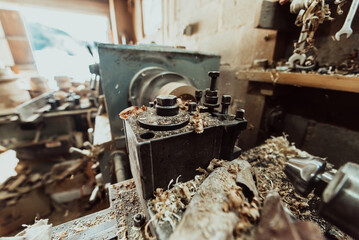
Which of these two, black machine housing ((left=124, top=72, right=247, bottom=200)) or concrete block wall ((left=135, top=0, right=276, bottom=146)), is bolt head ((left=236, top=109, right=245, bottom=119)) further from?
concrete block wall ((left=135, top=0, right=276, bottom=146))

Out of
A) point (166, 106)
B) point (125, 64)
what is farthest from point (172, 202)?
point (125, 64)

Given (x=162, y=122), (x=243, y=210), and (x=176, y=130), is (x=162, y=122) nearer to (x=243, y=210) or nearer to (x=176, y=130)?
(x=176, y=130)

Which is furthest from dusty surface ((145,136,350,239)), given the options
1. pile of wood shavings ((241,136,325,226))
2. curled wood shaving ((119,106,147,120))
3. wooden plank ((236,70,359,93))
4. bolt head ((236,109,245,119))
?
wooden plank ((236,70,359,93))

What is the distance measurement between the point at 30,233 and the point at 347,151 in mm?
2052

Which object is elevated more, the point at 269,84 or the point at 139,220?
the point at 269,84

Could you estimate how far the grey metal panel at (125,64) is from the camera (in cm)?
138

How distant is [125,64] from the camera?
1.45 metres

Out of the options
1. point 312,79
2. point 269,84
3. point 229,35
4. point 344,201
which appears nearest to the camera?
point 344,201

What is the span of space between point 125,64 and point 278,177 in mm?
1519

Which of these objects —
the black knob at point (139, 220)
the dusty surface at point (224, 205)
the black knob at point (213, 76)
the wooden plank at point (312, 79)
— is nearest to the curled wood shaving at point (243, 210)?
the dusty surface at point (224, 205)

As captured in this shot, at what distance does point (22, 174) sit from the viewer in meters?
2.43

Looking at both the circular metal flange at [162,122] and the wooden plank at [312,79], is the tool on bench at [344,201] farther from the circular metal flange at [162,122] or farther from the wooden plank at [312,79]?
the wooden plank at [312,79]

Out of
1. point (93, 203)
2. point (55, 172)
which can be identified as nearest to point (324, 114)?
point (93, 203)

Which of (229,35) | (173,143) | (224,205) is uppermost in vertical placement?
(229,35)
